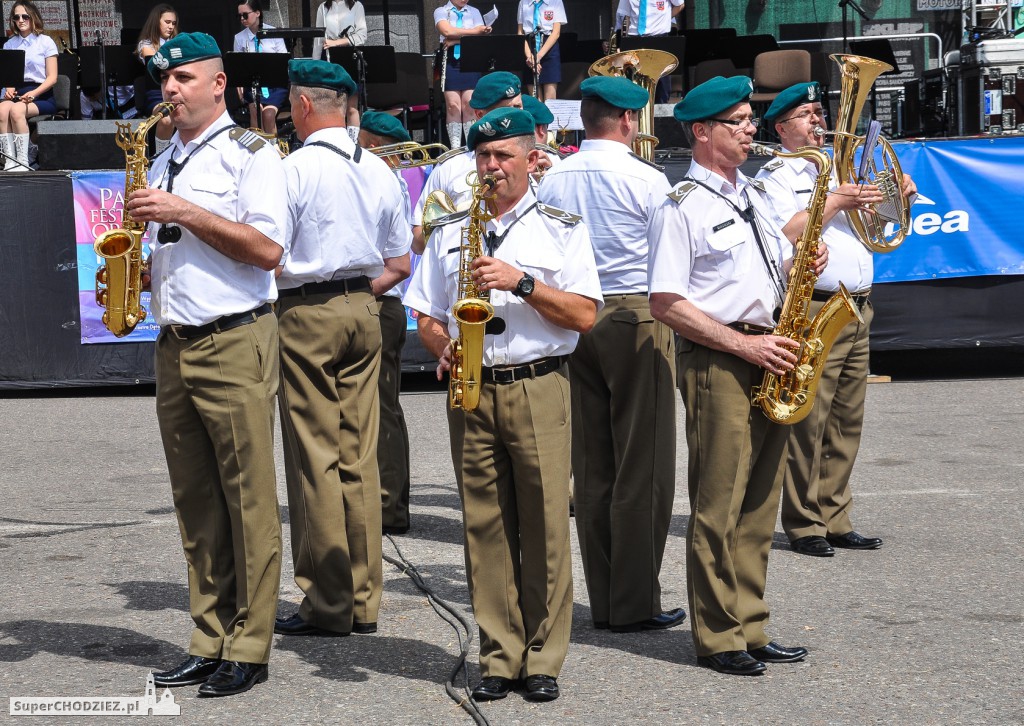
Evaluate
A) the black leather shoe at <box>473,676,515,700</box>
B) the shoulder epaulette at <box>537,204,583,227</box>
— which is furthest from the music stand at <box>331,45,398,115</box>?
the black leather shoe at <box>473,676,515,700</box>

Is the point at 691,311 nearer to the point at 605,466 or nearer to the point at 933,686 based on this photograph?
the point at 605,466

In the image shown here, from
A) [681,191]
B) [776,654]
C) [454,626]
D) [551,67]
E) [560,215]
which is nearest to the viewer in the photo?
[560,215]

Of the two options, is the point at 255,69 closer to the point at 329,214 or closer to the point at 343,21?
the point at 343,21

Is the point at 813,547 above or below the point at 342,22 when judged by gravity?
below

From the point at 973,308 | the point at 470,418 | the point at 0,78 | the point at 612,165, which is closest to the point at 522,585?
the point at 470,418

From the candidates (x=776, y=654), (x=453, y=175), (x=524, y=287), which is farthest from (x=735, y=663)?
(x=453, y=175)

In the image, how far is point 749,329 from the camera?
498 centimetres

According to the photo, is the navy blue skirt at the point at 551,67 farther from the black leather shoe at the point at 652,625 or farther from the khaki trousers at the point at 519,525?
the khaki trousers at the point at 519,525

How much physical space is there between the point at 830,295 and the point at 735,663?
241cm

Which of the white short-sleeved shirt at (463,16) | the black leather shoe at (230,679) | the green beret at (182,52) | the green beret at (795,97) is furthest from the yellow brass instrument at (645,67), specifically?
the white short-sleeved shirt at (463,16)

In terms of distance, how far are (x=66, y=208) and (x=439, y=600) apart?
727cm

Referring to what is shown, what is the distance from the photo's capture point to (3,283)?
11789 millimetres

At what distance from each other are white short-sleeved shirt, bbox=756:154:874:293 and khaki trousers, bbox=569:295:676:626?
3.96ft

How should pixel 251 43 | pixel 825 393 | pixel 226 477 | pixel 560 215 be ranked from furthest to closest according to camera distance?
pixel 251 43 → pixel 825 393 → pixel 226 477 → pixel 560 215
